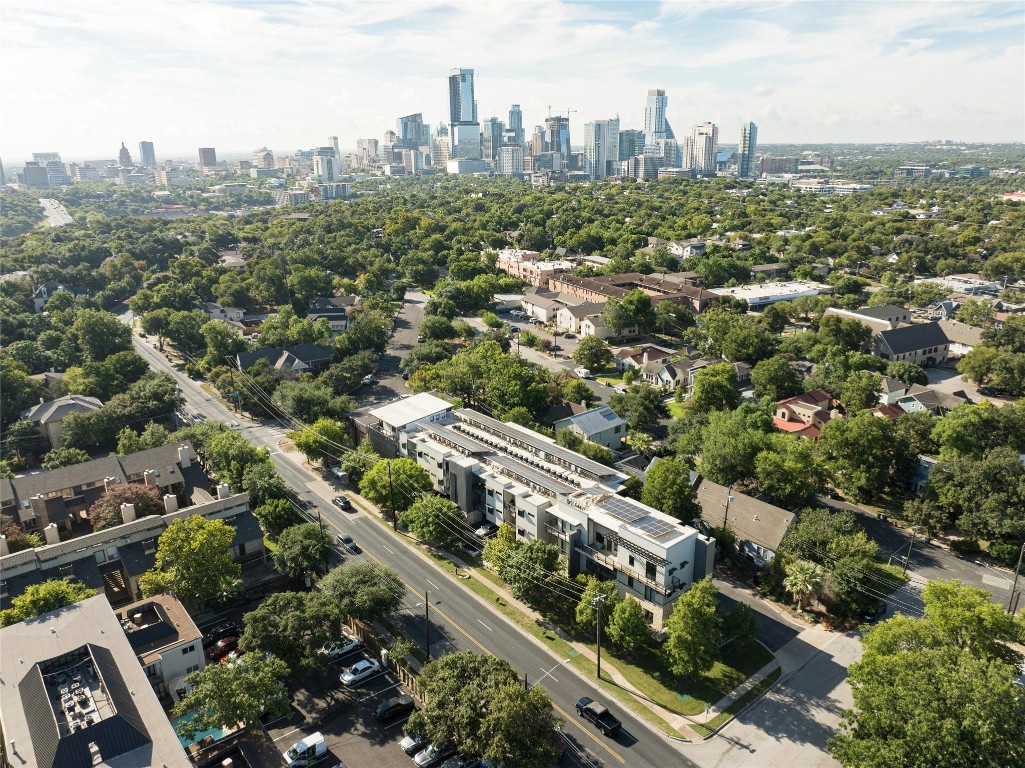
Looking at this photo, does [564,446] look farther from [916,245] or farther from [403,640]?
[916,245]

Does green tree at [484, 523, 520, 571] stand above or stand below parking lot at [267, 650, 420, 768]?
above

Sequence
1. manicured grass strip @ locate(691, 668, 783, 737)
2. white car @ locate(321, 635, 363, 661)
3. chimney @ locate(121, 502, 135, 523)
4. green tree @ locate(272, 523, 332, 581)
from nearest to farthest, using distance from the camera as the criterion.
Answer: manicured grass strip @ locate(691, 668, 783, 737) → white car @ locate(321, 635, 363, 661) → green tree @ locate(272, 523, 332, 581) → chimney @ locate(121, 502, 135, 523)

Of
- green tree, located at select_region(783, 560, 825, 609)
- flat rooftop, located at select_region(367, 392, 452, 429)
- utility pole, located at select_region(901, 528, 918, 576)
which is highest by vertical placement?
flat rooftop, located at select_region(367, 392, 452, 429)

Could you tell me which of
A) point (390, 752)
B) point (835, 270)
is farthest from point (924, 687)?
point (835, 270)

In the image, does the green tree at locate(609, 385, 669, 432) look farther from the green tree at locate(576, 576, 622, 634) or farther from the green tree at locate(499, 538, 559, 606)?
the green tree at locate(576, 576, 622, 634)

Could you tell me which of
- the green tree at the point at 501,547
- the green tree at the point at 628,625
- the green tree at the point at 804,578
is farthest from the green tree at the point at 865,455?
the green tree at the point at 501,547

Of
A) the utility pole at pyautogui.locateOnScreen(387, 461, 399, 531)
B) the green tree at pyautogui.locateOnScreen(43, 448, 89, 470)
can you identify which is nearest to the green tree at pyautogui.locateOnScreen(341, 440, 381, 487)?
the utility pole at pyautogui.locateOnScreen(387, 461, 399, 531)

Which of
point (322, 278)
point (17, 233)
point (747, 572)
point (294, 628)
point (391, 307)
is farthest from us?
point (17, 233)
